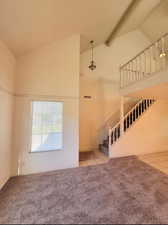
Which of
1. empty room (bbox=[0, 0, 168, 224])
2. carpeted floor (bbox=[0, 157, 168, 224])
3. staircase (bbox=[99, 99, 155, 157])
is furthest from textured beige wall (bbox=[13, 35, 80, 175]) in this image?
staircase (bbox=[99, 99, 155, 157])

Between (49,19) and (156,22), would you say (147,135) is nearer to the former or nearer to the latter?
(49,19)

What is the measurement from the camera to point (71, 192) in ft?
7.87

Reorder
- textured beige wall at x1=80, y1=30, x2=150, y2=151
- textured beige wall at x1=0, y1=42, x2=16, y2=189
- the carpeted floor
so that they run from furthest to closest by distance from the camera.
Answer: textured beige wall at x1=80, y1=30, x2=150, y2=151 < textured beige wall at x1=0, y1=42, x2=16, y2=189 < the carpeted floor

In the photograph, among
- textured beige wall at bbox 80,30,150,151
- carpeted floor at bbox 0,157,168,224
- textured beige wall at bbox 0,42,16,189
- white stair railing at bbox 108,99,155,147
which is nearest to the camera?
carpeted floor at bbox 0,157,168,224

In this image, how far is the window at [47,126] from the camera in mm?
3260

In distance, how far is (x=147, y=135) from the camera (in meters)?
4.88

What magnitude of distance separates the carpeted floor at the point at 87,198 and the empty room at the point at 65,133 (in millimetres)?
17

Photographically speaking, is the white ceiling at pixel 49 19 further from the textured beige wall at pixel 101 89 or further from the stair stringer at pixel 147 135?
the stair stringer at pixel 147 135

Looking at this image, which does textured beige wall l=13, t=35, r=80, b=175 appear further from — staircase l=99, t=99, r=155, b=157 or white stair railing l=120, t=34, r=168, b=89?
white stair railing l=120, t=34, r=168, b=89

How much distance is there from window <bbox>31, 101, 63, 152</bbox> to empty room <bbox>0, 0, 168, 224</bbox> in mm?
26

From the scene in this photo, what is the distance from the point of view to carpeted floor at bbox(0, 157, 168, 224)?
1800 mm

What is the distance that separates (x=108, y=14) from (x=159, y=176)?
4595mm

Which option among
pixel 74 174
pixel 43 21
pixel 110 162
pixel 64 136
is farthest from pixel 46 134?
pixel 43 21

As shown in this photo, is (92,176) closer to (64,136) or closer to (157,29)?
(64,136)
